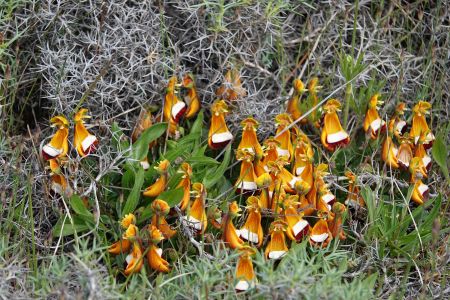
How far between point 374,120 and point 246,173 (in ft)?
1.94

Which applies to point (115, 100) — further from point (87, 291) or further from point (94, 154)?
point (87, 291)

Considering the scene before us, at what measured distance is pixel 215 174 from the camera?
306 cm

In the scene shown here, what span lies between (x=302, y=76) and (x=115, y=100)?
80cm

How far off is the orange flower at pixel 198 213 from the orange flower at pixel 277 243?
0.71ft

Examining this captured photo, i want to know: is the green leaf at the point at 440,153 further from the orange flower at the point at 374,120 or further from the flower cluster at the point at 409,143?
the orange flower at the point at 374,120

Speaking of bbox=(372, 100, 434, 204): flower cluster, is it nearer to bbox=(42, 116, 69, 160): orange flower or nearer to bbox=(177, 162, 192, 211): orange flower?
bbox=(177, 162, 192, 211): orange flower

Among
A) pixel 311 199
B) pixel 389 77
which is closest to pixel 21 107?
pixel 311 199

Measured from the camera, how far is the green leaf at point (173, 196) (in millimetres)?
2852

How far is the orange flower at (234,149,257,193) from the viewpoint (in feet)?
9.75

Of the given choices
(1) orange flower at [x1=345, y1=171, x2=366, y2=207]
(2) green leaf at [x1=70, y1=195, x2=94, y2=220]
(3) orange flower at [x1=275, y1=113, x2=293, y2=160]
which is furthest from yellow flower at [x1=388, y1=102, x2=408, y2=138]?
(2) green leaf at [x1=70, y1=195, x2=94, y2=220]

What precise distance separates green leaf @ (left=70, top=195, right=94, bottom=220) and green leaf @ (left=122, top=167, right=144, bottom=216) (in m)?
0.12

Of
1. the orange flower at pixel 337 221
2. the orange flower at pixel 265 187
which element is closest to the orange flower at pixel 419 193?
the orange flower at pixel 337 221

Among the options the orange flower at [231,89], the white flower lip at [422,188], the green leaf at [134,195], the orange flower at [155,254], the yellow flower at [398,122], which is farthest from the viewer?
the orange flower at [231,89]

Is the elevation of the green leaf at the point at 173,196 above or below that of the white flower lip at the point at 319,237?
above
